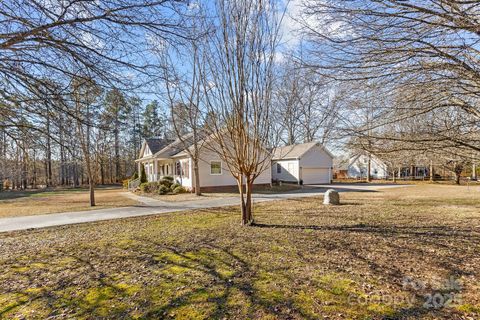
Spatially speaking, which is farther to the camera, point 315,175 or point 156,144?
point 315,175

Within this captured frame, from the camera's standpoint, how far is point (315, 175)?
2792 centimetres

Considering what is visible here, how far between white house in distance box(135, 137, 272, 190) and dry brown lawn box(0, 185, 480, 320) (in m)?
10.6

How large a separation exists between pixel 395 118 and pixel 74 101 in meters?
5.68

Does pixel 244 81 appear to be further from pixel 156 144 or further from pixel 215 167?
pixel 156 144

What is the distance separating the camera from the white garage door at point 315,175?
27.2 meters

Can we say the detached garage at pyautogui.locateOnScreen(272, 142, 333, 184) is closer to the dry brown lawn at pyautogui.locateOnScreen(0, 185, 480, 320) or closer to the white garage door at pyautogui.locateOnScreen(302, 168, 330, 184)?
the white garage door at pyautogui.locateOnScreen(302, 168, 330, 184)

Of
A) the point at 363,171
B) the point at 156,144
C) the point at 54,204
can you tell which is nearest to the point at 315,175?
the point at 363,171

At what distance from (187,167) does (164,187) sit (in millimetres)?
2327

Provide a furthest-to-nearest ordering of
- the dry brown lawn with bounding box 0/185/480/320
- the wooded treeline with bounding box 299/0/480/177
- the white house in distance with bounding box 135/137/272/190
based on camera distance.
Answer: the white house in distance with bounding box 135/137/272/190, the wooded treeline with bounding box 299/0/480/177, the dry brown lawn with bounding box 0/185/480/320

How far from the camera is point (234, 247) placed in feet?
17.8

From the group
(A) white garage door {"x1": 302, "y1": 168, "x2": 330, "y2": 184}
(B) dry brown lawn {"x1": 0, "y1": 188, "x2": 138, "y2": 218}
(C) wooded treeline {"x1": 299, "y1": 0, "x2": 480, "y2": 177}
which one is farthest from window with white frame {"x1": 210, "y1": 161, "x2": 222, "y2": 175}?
(C) wooded treeline {"x1": 299, "y1": 0, "x2": 480, "y2": 177}

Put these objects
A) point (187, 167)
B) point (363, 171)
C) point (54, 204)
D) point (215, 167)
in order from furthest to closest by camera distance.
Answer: point (363, 171) < point (187, 167) < point (215, 167) < point (54, 204)

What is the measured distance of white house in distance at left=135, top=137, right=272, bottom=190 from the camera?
1966cm

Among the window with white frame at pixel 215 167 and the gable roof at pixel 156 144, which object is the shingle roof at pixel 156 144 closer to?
the gable roof at pixel 156 144
